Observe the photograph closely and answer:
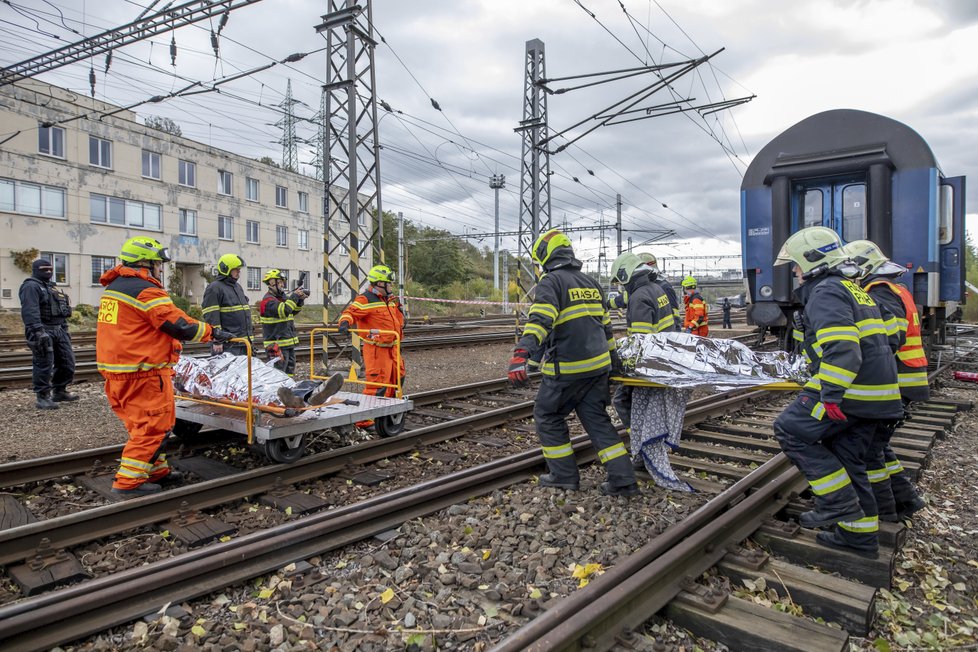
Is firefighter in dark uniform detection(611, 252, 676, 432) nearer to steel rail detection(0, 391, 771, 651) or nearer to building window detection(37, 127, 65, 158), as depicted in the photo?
steel rail detection(0, 391, 771, 651)

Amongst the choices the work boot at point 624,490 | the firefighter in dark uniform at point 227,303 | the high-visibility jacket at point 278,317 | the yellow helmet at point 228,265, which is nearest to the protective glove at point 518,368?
the work boot at point 624,490

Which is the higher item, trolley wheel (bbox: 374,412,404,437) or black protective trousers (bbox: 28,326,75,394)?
black protective trousers (bbox: 28,326,75,394)

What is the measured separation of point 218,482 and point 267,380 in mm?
1185

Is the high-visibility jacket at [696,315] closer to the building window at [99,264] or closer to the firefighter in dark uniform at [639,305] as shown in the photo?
the firefighter in dark uniform at [639,305]

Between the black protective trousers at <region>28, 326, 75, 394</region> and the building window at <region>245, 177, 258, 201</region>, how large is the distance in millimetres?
29529

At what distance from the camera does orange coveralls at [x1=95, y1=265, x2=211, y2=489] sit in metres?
4.89

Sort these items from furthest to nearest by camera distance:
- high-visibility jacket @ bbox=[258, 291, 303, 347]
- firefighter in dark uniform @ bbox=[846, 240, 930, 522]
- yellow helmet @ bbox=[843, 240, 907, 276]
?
high-visibility jacket @ bbox=[258, 291, 303, 347], yellow helmet @ bbox=[843, 240, 907, 276], firefighter in dark uniform @ bbox=[846, 240, 930, 522]

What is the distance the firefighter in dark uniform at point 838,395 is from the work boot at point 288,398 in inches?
153

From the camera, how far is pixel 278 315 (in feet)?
28.9

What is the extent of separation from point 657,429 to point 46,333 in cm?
818

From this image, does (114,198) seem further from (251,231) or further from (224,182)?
(251,231)

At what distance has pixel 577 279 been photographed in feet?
16.1

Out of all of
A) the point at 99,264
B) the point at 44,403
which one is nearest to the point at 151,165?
the point at 99,264

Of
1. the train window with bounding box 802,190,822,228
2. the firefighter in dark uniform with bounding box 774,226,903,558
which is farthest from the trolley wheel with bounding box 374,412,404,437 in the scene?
the train window with bounding box 802,190,822,228
